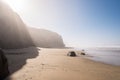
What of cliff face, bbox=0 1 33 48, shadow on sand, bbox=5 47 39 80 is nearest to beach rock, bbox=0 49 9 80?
shadow on sand, bbox=5 47 39 80

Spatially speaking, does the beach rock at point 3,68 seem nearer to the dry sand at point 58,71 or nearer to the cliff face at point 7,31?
the dry sand at point 58,71

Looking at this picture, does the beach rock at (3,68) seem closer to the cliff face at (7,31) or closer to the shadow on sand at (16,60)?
the shadow on sand at (16,60)

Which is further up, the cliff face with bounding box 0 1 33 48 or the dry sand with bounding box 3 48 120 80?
the cliff face with bounding box 0 1 33 48

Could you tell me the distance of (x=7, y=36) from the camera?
159ft

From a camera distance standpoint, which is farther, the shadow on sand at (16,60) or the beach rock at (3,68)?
the shadow on sand at (16,60)

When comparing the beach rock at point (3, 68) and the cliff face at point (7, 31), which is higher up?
the cliff face at point (7, 31)

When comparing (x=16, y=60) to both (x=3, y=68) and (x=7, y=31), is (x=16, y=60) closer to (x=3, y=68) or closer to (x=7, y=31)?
(x=3, y=68)

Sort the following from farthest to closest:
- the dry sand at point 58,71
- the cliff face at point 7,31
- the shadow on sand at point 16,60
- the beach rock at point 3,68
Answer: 1. the cliff face at point 7,31
2. the shadow on sand at point 16,60
3. the dry sand at point 58,71
4. the beach rock at point 3,68

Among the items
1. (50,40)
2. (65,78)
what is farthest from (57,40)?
(65,78)

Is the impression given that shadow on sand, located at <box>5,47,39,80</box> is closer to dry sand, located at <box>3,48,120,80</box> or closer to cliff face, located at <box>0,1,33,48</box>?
dry sand, located at <box>3,48,120,80</box>

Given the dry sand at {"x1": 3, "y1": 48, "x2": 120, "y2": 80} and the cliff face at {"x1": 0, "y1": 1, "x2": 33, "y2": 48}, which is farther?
the cliff face at {"x1": 0, "y1": 1, "x2": 33, "y2": 48}

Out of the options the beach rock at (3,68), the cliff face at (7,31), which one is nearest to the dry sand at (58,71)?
the beach rock at (3,68)

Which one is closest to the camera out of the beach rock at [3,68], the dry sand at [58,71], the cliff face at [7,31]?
the beach rock at [3,68]

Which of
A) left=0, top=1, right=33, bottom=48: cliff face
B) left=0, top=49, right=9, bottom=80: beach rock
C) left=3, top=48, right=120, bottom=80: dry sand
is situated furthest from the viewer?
left=0, top=1, right=33, bottom=48: cliff face
